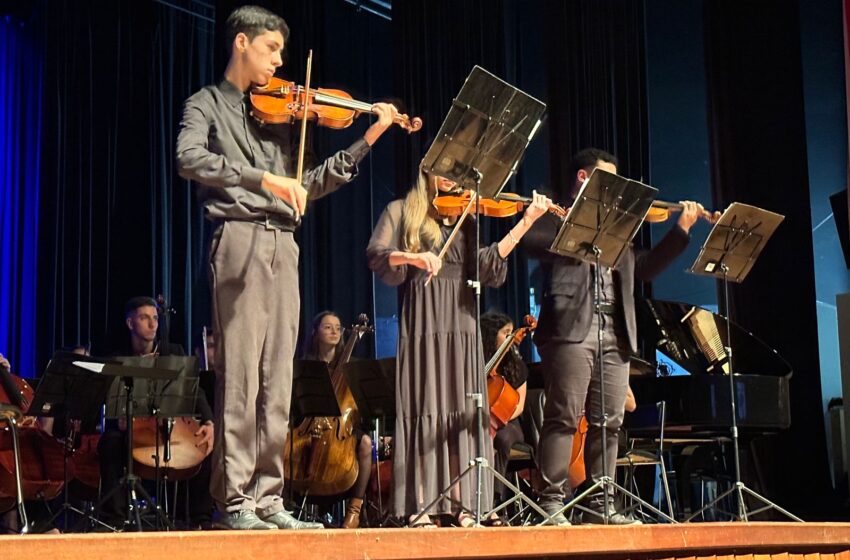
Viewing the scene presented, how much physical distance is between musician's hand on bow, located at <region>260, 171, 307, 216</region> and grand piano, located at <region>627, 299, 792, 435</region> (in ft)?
10.2

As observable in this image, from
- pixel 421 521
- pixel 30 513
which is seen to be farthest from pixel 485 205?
pixel 30 513

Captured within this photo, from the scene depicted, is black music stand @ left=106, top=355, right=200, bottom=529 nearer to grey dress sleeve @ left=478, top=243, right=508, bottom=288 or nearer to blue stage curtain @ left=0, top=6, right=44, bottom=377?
grey dress sleeve @ left=478, top=243, right=508, bottom=288

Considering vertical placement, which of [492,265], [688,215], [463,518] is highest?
[688,215]

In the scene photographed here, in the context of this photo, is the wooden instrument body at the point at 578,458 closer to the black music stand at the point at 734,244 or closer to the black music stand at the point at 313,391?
the black music stand at the point at 734,244

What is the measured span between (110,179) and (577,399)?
4.62 metres

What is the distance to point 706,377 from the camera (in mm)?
5652

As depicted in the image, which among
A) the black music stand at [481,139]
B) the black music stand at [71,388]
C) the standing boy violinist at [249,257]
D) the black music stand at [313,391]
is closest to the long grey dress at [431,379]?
the black music stand at [481,139]

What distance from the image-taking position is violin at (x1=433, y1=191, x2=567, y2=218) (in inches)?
176

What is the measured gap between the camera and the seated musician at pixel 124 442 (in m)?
5.70

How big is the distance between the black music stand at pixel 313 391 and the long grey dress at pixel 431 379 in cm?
87

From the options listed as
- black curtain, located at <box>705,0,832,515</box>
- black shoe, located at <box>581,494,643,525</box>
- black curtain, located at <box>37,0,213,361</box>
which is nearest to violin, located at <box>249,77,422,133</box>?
black shoe, located at <box>581,494,643,525</box>

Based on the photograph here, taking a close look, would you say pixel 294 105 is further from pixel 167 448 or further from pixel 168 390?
pixel 167 448

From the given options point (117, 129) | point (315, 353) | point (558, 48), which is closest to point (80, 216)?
point (117, 129)

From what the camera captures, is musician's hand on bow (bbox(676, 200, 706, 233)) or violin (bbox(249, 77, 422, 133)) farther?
musician's hand on bow (bbox(676, 200, 706, 233))
